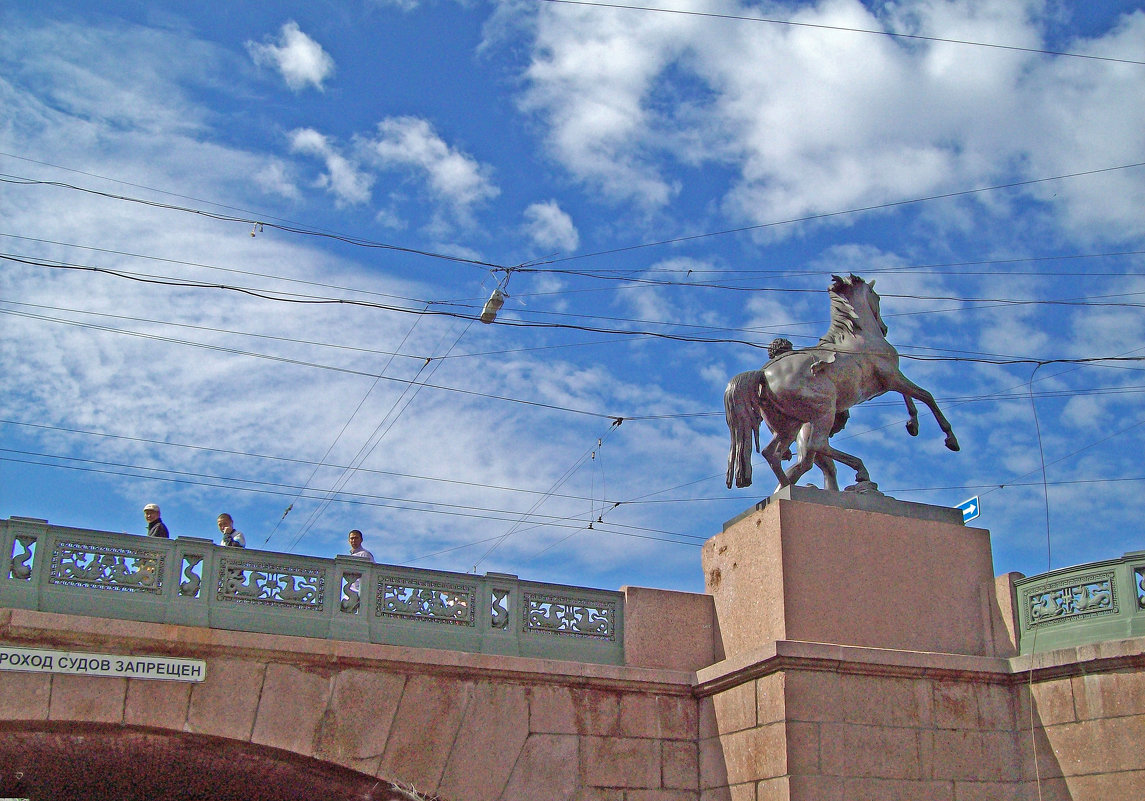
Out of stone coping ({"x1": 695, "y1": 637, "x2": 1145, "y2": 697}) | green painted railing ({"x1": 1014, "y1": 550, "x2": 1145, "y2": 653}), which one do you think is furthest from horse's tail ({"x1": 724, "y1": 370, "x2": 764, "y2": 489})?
green painted railing ({"x1": 1014, "y1": 550, "x2": 1145, "y2": 653})

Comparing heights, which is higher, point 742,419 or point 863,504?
point 742,419

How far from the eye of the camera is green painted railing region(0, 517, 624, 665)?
33.6 feet

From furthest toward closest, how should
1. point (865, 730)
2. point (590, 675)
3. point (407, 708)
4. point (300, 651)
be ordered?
point (590, 675) → point (407, 708) → point (865, 730) → point (300, 651)

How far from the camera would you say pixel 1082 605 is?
1116 centimetres

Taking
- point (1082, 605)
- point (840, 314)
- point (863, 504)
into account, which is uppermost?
point (840, 314)

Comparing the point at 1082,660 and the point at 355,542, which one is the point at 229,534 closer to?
the point at 355,542

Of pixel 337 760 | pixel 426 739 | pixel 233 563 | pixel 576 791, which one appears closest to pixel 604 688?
pixel 576 791

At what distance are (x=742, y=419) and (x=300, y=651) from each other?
195 inches

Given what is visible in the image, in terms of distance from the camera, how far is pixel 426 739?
36.1 ft

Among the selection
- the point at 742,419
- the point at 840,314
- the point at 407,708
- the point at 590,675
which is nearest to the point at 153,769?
the point at 407,708

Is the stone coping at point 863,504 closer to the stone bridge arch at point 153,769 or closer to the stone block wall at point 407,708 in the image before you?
the stone block wall at point 407,708

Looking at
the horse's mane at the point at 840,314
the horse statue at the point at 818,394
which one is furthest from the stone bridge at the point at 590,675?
the horse's mane at the point at 840,314

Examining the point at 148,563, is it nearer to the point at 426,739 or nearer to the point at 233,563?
the point at 233,563

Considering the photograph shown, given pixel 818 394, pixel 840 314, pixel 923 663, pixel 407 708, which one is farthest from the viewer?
pixel 840 314
